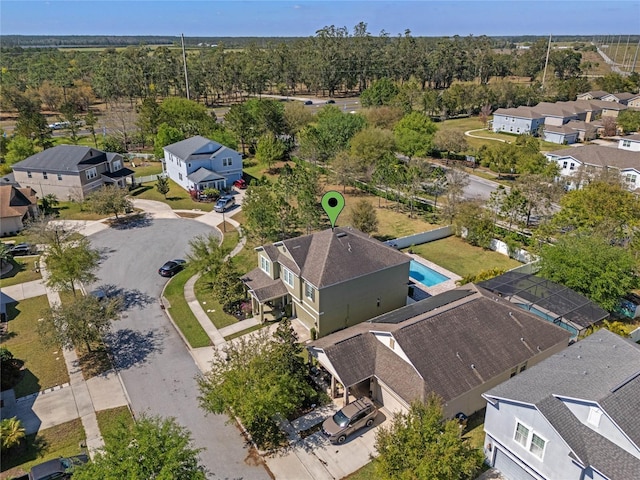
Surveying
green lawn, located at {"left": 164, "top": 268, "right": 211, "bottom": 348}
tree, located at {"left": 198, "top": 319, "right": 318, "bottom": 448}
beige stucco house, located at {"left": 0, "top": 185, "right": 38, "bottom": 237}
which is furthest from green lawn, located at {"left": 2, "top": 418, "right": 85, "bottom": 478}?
beige stucco house, located at {"left": 0, "top": 185, "right": 38, "bottom": 237}

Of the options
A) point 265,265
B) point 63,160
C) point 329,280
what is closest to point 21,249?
point 63,160

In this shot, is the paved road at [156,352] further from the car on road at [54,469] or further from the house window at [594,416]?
the house window at [594,416]

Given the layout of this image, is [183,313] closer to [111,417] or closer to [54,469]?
[111,417]

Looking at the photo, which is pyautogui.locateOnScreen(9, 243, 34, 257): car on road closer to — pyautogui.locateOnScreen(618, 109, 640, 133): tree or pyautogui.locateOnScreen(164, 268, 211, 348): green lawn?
pyautogui.locateOnScreen(164, 268, 211, 348): green lawn

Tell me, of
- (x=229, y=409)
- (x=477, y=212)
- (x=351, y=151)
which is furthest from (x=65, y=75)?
(x=229, y=409)

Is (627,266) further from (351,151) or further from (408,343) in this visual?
(351,151)
